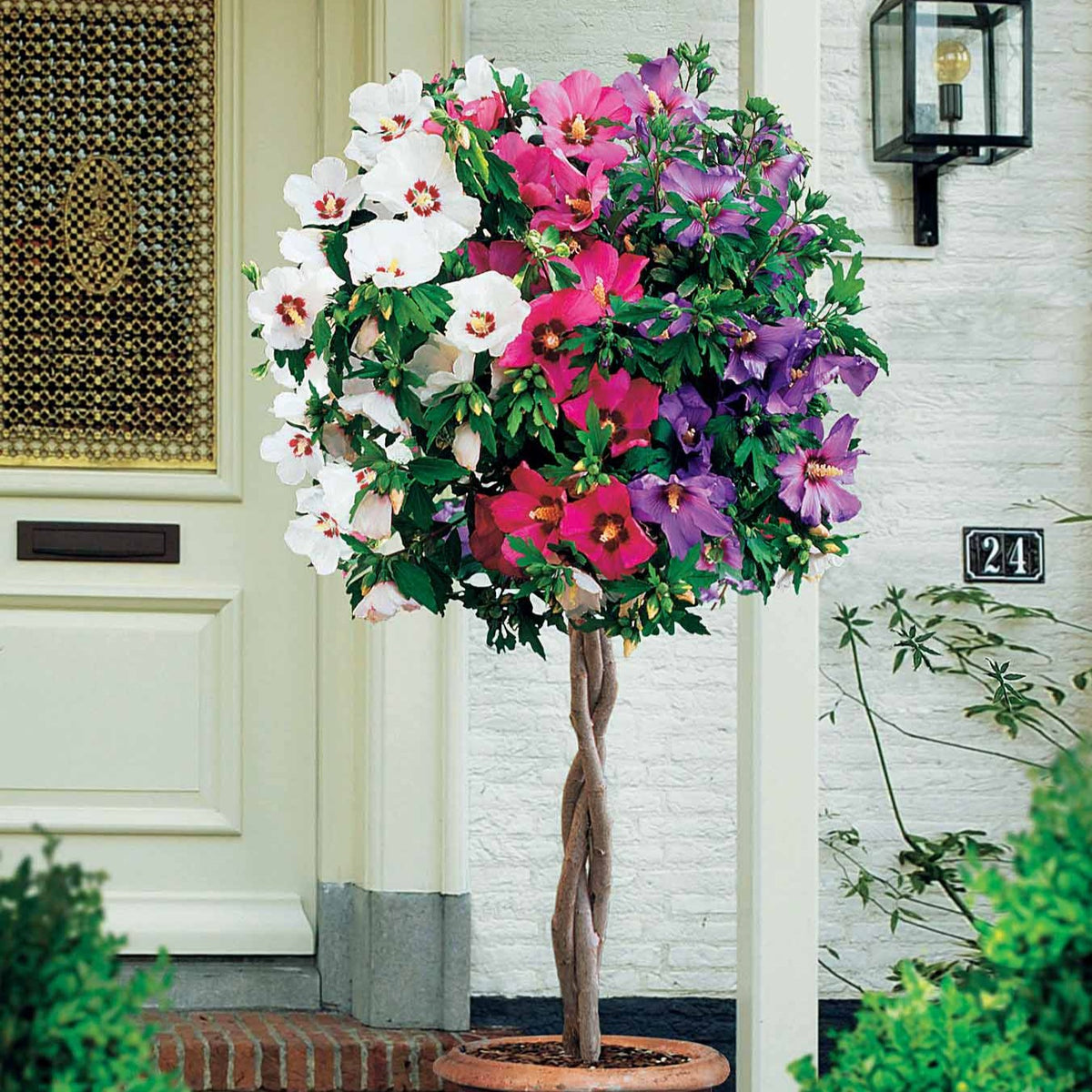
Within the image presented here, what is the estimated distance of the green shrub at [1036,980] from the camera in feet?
3.56

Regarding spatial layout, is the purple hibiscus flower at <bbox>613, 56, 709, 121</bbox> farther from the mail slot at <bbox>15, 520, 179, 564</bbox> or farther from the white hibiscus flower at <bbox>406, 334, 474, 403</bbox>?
the mail slot at <bbox>15, 520, 179, 564</bbox>

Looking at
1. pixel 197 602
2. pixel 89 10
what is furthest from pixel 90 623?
pixel 89 10

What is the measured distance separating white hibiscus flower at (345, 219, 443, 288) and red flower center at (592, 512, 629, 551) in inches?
13.2

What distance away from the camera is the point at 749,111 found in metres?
2.21

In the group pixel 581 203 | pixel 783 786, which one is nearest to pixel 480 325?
pixel 581 203

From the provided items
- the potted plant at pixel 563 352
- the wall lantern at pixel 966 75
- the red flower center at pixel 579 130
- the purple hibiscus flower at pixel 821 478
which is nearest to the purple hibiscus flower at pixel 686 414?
the potted plant at pixel 563 352

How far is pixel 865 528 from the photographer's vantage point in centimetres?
344

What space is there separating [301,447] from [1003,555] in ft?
5.83

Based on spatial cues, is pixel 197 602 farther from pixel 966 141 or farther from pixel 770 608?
pixel 966 141

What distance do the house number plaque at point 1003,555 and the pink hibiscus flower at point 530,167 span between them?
1689 mm

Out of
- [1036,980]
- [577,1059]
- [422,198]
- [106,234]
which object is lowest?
[577,1059]

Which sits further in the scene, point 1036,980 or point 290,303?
point 290,303

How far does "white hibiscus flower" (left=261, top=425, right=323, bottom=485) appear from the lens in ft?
7.16

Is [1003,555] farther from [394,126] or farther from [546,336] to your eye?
[394,126]
